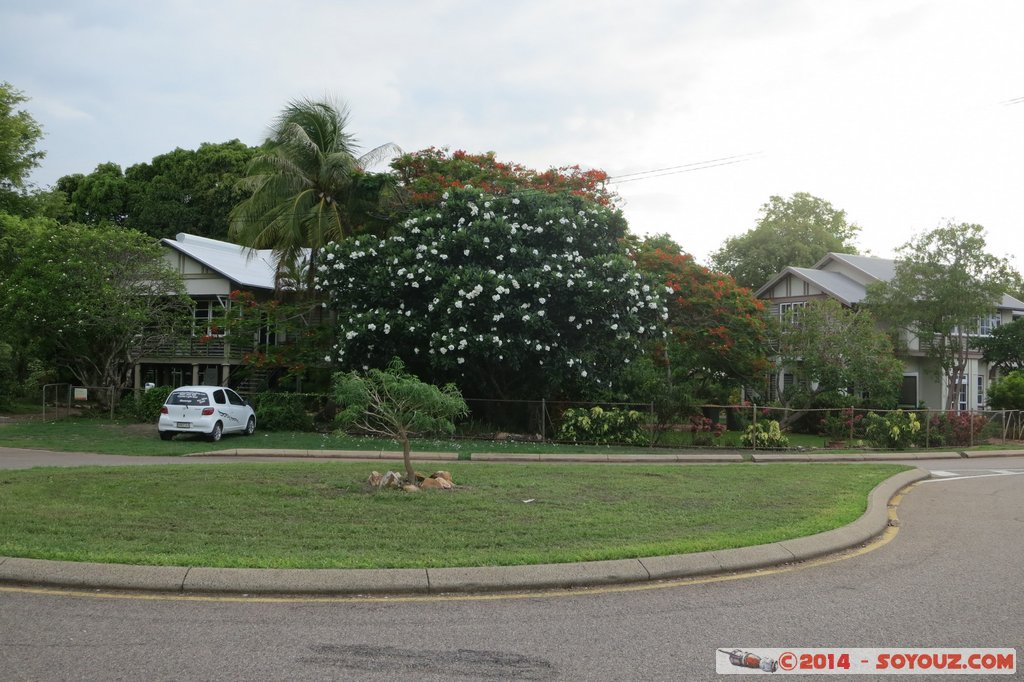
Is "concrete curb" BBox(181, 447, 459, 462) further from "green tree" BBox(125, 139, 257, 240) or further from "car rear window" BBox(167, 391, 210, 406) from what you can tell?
"green tree" BBox(125, 139, 257, 240)

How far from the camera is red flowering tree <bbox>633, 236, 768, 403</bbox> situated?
24375 millimetres

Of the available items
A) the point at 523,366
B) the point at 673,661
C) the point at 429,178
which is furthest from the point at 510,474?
the point at 429,178

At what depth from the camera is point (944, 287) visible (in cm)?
3138

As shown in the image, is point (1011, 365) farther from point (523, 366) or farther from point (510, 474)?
point (510, 474)

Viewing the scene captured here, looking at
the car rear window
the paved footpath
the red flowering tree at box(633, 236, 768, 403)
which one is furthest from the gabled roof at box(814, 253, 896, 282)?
the paved footpath

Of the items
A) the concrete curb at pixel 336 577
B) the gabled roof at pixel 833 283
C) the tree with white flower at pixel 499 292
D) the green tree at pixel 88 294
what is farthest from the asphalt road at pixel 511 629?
the gabled roof at pixel 833 283

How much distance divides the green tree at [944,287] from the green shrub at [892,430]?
1054 centimetres

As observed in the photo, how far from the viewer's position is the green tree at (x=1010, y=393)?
3334 cm

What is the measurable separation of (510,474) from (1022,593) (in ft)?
24.6

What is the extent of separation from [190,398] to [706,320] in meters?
14.6

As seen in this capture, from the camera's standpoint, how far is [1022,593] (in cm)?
681

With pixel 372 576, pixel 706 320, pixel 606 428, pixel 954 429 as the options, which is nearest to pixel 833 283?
pixel 954 429

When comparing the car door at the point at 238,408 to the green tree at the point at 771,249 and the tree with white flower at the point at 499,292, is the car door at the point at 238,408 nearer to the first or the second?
the tree with white flower at the point at 499,292

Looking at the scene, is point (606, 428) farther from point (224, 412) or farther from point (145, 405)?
point (145, 405)
